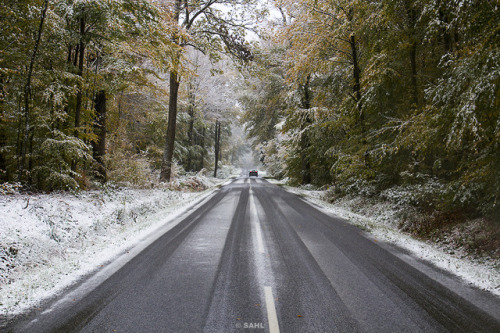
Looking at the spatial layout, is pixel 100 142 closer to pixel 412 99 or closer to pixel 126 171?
pixel 126 171

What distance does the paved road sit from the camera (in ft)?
10.6

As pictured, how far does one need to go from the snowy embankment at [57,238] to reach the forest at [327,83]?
58.0 inches

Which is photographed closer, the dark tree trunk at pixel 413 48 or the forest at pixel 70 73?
the forest at pixel 70 73

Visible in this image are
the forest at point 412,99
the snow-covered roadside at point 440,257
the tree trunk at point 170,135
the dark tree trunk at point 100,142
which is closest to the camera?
the snow-covered roadside at point 440,257

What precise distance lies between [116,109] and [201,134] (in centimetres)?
1880

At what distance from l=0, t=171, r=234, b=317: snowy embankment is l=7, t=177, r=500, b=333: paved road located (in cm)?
66

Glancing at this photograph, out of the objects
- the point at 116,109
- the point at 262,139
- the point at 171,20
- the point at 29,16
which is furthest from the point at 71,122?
the point at 262,139

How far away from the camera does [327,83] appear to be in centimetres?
1576

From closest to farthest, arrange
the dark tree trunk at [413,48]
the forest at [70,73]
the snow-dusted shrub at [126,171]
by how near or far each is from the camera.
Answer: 1. the forest at [70,73]
2. the dark tree trunk at [413,48]
3. the snow-dusted shrub at [126,171]

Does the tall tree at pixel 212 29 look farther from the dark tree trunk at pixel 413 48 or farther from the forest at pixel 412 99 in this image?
the dark tree trunk at pixel 413 48

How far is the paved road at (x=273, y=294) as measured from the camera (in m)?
3.23

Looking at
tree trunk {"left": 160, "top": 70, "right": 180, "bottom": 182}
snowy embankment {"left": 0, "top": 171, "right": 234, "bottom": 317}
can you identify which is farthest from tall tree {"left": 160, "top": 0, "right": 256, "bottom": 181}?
snowy embankment {"left": 0, "top": 171, "right": 234, "bottom": 317}

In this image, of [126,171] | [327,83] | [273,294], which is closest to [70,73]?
[126,171]

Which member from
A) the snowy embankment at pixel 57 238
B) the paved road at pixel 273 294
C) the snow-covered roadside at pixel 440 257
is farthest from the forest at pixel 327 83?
the paved road at pixel 273 294
